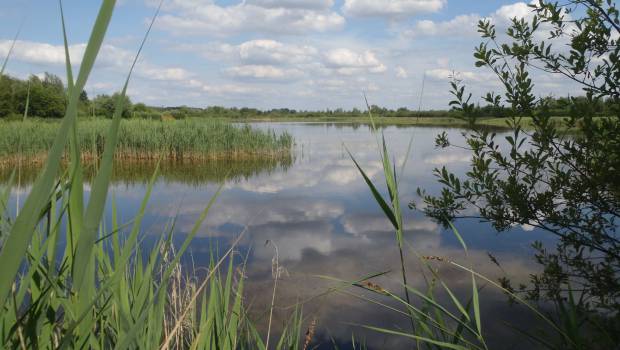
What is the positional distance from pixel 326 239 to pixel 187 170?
8.02 m

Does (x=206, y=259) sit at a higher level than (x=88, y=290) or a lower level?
lower

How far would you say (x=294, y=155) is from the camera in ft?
55.4

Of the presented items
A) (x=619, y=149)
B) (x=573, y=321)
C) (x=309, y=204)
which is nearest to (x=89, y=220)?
(x=573, y=321)

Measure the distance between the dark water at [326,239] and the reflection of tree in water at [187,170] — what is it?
87 millimetres

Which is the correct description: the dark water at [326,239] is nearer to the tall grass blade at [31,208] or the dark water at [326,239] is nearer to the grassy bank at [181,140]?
the tall grass blade at [31,208]

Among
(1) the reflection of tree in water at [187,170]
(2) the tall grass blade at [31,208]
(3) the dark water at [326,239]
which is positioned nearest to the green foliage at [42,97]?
(3) the dark water at [326,239]

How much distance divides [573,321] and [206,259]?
5038mm

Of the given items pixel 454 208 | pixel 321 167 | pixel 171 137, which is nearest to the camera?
pixel 454 208

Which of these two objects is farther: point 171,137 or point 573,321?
point 171,137

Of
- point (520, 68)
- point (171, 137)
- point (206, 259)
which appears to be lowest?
point (206, 259)

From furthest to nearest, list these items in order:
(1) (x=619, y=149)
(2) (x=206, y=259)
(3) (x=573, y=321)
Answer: (2) (x=206, y=259), (1) (x=619, y=149), (3) (x=573, y=321)

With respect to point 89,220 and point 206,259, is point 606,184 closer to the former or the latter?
point 89,220

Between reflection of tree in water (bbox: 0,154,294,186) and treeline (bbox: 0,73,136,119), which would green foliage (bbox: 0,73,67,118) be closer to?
treeline (bbox: 0,73,136,119)

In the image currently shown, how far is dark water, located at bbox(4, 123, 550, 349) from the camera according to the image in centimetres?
429
